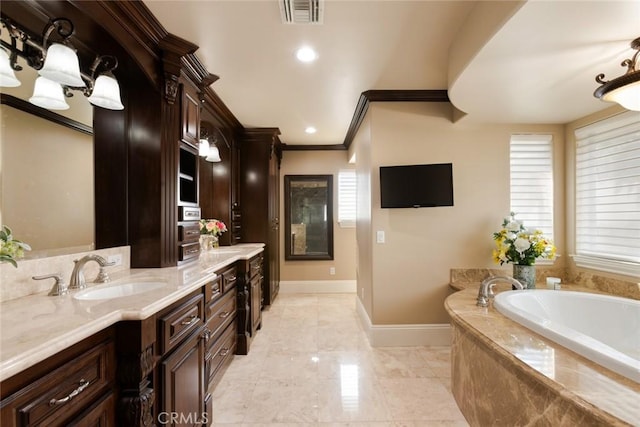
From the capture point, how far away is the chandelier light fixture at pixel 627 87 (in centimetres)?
149

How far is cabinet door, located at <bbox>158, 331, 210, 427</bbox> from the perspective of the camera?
128cm

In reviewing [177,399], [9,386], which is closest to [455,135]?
[177,399]

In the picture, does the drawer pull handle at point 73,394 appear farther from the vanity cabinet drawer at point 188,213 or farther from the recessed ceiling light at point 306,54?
the recessed ceiling light at point 306,54

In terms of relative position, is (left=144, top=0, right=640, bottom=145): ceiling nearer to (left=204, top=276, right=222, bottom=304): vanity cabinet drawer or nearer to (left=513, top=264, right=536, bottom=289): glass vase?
(left=513, top=264, right=536, bottom=289): glass vase

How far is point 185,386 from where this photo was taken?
1439 millimetres

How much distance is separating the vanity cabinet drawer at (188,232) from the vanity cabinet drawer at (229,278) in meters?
0.38

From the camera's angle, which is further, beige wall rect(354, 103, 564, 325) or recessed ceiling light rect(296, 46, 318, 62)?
beige wall rect(354, 103, 564, 325)

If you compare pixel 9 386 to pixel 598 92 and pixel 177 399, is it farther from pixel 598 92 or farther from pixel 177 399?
pixel 598 92

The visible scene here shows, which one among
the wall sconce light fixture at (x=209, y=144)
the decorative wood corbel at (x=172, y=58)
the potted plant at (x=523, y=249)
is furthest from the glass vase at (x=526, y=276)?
the decorative wood corbel at (x=172, y=58)

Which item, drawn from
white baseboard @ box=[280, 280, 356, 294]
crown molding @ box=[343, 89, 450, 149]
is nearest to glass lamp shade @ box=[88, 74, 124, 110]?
crown molding @ box=[343, 89, 450, 149]

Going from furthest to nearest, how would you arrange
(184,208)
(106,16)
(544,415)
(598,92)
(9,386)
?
(184,208), (598,92), (106,16), (544,415), (9,386)

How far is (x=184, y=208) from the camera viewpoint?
225 centimetres

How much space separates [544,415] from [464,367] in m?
0.71

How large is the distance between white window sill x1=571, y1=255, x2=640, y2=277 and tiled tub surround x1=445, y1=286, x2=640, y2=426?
1.35 m
